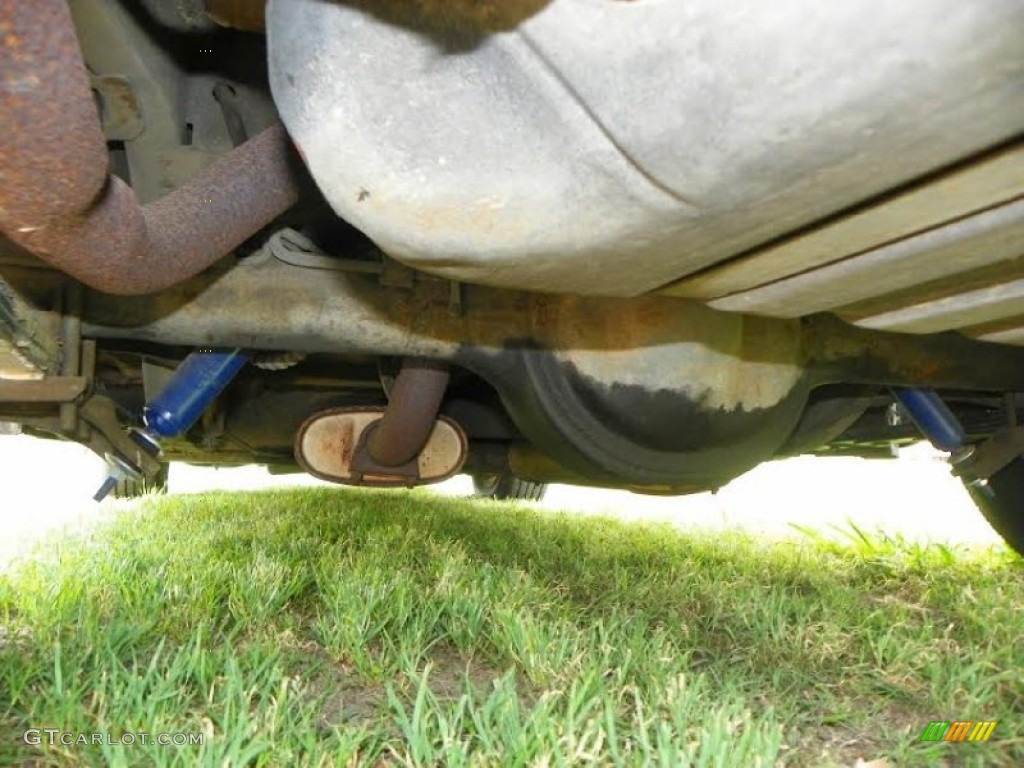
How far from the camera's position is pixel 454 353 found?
1.13 m

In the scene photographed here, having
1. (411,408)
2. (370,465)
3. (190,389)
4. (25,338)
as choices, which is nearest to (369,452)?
(370,465)

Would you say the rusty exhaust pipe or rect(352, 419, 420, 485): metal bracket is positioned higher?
the rusty exhaust pipe

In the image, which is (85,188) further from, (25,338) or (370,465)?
(370,465)

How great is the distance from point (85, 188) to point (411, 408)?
74 cm

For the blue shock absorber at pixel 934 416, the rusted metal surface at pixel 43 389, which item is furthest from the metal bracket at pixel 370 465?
the blue shock absorber at pixel 934 416

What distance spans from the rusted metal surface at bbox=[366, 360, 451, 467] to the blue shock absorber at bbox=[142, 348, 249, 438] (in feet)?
0.92

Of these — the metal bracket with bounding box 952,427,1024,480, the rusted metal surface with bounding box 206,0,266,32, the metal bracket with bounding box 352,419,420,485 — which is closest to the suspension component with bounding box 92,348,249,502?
the metal bracket with bounding box 352,419,420,485

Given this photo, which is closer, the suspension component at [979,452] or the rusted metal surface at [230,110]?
the rusted metal surface at [230,110]

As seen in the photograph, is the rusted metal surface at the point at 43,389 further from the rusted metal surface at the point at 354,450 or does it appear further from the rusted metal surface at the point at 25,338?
the rusted metal surface at the point at 354,450

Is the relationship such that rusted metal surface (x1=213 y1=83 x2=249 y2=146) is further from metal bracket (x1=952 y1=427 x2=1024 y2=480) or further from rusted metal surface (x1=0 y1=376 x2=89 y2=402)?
metal bracket (x1=952 y1=427 x2=1024 y2=480)

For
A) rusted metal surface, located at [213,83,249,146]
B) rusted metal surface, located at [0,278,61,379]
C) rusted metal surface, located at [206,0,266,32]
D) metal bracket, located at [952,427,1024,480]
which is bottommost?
metal bracket, located at [952,427,1024,480]

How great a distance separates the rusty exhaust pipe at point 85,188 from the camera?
18.6 inches

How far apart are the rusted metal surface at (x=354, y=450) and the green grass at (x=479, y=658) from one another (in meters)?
0.18

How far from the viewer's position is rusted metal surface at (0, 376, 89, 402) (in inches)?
38.6
